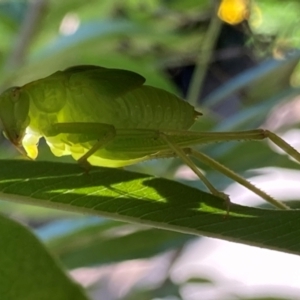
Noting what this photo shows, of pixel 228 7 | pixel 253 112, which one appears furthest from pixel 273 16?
pixel 253 112

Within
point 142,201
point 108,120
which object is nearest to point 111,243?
point 108,120

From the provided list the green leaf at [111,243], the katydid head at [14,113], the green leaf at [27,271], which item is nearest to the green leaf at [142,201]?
the green leaf at [27,271]

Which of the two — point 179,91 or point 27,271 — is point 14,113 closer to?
point 27,271

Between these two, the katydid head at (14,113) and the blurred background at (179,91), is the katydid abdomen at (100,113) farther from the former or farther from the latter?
the blurred background at (179,91)

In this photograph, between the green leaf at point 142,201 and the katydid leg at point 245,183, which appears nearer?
the green leaf at point 142,201

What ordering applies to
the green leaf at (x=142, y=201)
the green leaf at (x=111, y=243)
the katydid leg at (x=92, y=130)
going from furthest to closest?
the green leaf at (x=111, y=243) → the katydid leg at (x=92, y=130) → the green leaf at (x=142, y=201)

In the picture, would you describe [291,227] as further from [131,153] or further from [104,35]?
[104,35]

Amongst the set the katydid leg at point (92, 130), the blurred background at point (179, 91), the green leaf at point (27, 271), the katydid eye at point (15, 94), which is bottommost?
the green leaf at point (27, 271)
